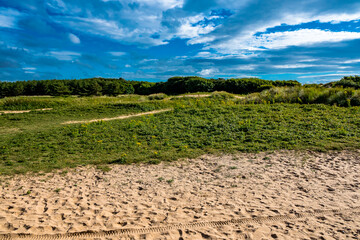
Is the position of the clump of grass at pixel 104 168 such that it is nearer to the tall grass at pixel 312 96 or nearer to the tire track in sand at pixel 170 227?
the tire track in sand at pixel 170 227

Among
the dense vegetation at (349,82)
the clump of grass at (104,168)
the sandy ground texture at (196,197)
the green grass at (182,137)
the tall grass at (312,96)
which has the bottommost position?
the sandy ground texture at (196,197)

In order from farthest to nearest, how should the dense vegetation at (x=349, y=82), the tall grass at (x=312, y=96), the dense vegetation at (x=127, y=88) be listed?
the dense vegetation at (x=127, y=88)
the dense vegetation at (x=349, y=82)
the tall grass at (x=312, y=96)

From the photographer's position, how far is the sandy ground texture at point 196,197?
4.40m

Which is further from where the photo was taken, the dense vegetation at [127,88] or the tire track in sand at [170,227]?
the dense vegetation at [127,88]

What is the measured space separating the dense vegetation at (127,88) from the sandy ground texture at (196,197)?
2866 cm

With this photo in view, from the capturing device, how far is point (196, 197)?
562 cm

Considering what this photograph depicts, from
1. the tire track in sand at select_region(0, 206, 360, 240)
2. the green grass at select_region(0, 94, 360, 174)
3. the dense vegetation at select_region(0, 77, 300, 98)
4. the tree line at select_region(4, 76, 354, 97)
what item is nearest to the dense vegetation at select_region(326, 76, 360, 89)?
the tree line at select_region(4, 76, 354, 97)

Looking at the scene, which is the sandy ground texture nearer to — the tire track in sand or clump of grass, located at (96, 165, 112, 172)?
the tire track in sand

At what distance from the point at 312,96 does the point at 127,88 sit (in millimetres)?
38722

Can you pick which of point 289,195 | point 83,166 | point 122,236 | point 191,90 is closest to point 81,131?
point 83,166

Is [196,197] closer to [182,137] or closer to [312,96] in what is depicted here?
[182,137]

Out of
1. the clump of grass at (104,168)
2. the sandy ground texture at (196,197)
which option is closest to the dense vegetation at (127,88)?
the sandy ground texture at (196,197)

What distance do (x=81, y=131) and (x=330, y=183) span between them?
11007mm

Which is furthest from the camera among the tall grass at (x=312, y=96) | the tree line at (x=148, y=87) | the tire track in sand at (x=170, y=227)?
the tree line at (x=148, y=87)
